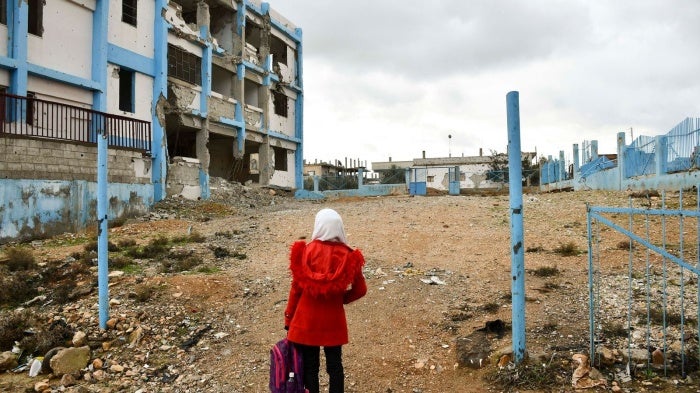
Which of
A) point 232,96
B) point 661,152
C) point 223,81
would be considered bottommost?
point 661,152

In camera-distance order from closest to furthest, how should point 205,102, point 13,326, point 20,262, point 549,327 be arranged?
point 549,327, point 13,326, point 20,262, point 205,102

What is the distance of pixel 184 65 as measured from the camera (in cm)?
1770

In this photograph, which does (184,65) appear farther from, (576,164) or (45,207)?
(576,164)

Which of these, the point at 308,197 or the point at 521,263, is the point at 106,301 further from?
the point at 308,197

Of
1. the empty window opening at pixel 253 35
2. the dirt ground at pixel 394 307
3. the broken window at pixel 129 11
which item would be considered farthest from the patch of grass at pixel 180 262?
the empty window opening at pixel 253 35

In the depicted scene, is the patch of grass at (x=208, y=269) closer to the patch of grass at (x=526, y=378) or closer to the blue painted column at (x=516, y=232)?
the patch of grass at (x=526, y=378)

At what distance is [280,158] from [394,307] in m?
20.6

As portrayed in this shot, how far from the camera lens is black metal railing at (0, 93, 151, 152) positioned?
10756mm

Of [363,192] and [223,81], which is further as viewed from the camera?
[363,192]

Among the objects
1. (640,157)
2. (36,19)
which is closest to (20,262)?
(36,19)

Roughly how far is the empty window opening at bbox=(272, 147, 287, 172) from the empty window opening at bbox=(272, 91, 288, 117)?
1842mm

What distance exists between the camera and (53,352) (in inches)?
162

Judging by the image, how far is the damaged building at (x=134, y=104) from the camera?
10.7m

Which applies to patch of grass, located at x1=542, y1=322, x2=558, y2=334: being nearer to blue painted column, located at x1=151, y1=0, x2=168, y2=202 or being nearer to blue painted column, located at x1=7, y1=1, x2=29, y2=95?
blue painted column, located at x1=7, y1=1, x2=29, y2=95
